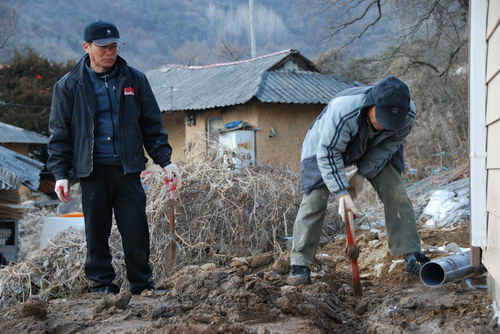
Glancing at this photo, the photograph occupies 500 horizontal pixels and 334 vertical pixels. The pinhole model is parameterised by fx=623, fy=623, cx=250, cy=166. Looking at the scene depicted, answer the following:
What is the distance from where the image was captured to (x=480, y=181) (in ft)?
11.6

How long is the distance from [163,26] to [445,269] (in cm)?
8528

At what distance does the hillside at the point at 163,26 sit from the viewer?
6956cm

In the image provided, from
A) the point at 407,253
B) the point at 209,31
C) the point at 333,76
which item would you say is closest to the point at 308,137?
the point at 407,253

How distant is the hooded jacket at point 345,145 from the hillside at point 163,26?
5668cm

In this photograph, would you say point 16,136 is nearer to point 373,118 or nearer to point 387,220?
point 387,220

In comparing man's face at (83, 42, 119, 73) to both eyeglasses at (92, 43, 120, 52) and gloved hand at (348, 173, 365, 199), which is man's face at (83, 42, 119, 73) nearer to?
eyeglasses at (92, 43, 120, 52)

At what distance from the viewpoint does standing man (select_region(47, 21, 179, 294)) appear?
4.28m

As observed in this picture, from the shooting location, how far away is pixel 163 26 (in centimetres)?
8581

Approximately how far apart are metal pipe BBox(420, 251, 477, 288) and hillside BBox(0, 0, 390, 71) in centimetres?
5727

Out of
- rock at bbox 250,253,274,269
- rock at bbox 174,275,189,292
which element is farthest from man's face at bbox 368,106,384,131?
rock at bbox 250,253,274,269

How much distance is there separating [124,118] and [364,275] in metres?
2.45

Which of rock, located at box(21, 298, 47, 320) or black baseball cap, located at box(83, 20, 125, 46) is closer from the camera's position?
rock, located at box(21, 298, 47, 320)

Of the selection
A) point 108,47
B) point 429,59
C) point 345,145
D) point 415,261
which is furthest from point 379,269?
point 429,59

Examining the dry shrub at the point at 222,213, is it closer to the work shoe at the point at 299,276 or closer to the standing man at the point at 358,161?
the work shoe at the point at 299,276
